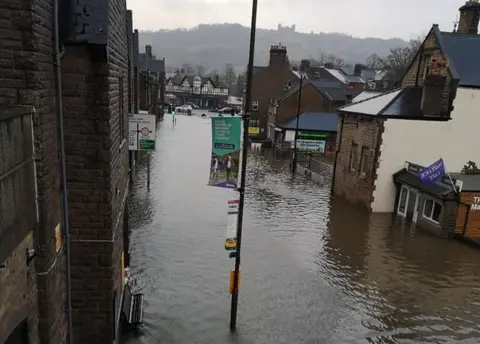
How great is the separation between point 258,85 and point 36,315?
52909mm

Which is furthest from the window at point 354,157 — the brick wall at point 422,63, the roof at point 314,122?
the roof at point 314,122

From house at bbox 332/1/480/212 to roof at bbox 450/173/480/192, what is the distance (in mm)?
2404

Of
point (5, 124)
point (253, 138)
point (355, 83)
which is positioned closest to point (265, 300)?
point (5, 124)

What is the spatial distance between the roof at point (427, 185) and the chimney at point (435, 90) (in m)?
3.38

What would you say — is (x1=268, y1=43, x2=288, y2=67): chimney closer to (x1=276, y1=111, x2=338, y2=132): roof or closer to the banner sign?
(x1=276, y1=111, x2=338, y2=132): roof

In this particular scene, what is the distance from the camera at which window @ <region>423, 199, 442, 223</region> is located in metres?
19.1

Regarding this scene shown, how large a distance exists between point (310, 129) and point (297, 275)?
30.5m

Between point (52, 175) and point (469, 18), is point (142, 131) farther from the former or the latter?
point (469, 18)

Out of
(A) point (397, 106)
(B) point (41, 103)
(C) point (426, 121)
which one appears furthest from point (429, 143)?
(B) point (41, 103)

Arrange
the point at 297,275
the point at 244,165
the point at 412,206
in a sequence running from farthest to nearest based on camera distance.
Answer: the point at 412,206
the point at 297,275
the point at 244,165

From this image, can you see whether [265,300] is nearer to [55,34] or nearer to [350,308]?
[350,308]

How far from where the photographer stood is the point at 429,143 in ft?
71.7

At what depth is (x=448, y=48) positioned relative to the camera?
74.8ft

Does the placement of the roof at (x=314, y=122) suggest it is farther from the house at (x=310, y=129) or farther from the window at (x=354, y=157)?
the window at (x=354, y=157)
